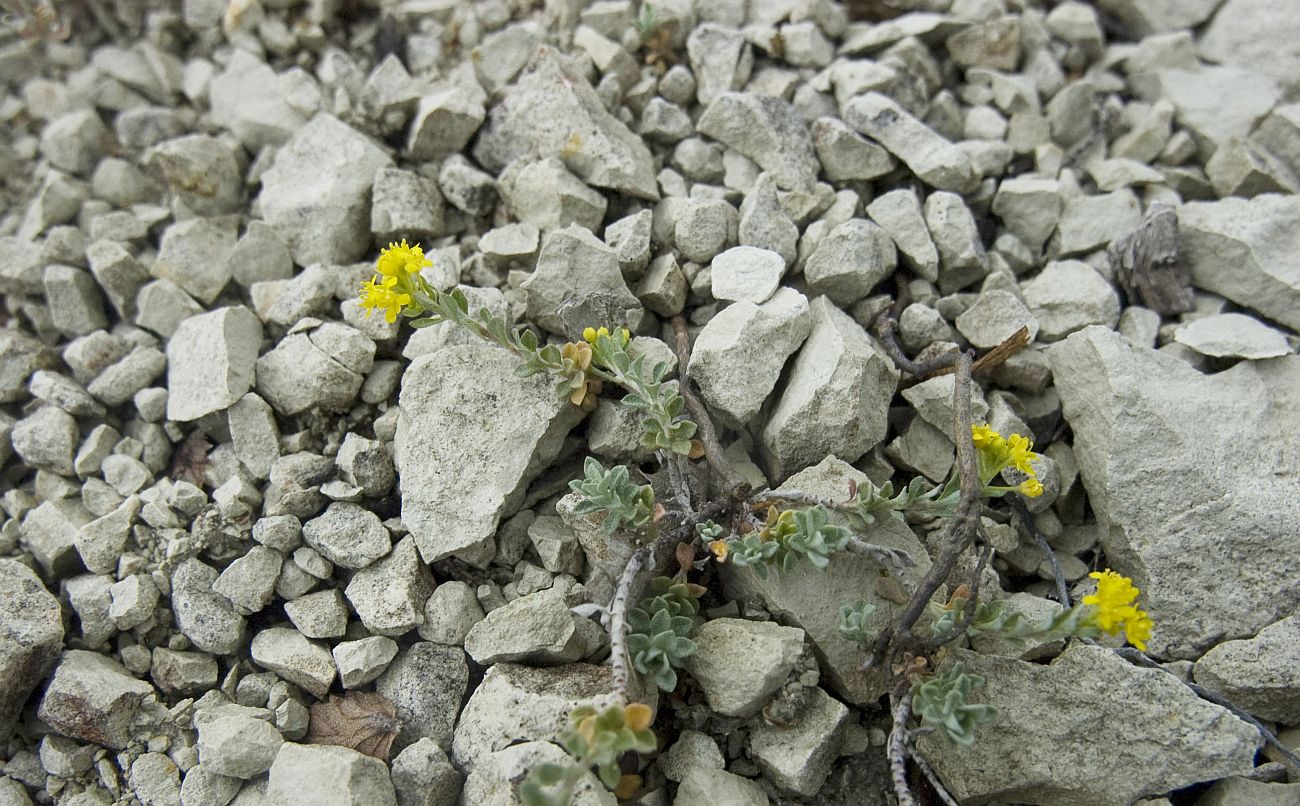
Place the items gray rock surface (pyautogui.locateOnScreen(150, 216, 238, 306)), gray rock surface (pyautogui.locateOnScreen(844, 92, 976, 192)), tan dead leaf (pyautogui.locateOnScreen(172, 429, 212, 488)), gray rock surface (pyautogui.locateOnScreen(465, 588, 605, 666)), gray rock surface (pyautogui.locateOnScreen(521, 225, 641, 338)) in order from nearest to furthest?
1. gray rock surface (pyautogui.locateOnScreen(465, 588, 605, 666))
2. gray rock surface (pyautogui.locateOnScreen(521, 225, 641, 338))
3. tan dead leaf (pyautogui.locateOnScreen(172, 429, 212, 488))
4. gray rock surface (pyautogui.locateOnScreen(844, 92, 976, 192))
5. gray rock surface (pyautogui.locateOnScreen(150, 216, 238, 306))

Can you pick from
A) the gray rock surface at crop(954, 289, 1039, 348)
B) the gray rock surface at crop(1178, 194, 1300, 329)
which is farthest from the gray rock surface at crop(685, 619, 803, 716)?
the gray rock surface at crop(1178, 194, 1300, 329)

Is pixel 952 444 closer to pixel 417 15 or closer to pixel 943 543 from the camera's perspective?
pixel 943 543

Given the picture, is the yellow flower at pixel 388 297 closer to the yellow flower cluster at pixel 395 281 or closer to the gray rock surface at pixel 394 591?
the yellow flower cluster at pixel 395 281

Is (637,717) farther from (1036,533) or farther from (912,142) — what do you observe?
(912,142)

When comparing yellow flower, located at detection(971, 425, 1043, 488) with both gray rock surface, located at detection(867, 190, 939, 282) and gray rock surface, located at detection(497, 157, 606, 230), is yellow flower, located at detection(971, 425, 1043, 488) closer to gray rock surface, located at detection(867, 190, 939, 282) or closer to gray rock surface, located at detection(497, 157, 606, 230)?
gray rock surface, located at detection(867, 190, 939, 282)

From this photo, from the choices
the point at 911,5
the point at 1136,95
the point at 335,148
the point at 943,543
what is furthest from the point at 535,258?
the point at 1136,95

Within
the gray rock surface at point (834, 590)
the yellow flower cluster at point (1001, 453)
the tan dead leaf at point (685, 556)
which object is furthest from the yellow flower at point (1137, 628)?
the tan dead leaf at point (685, 556)
